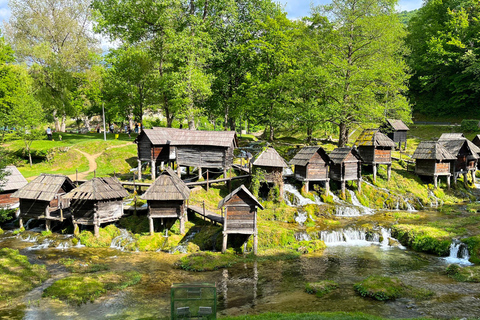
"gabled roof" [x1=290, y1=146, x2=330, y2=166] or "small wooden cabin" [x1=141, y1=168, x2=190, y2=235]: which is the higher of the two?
"gabled roof" [x1=290, y1=146, x2=330, y2=166]

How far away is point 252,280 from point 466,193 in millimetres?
27794

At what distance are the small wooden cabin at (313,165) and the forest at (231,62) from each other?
5284 mm

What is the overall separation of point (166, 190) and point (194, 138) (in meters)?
7.84

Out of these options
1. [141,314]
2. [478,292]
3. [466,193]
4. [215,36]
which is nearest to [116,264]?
[141,314]

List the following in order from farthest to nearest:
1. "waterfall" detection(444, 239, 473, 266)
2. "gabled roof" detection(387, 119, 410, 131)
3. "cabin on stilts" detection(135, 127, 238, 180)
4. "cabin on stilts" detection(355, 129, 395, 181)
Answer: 1. "gabled roof" detection(387, 119, 410, 131)
2. "cabin on stilts" detection(355, 129, 395, 181)
3. "cabin on stilts" detection(135, 127, 238, 180)
4. "waterfall" detection(444, 239, 473, 266)

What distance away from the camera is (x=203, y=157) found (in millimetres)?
27734

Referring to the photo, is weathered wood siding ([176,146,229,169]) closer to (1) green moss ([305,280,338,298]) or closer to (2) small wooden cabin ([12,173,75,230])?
(2) small wooden cabin ([12,173,75,230])

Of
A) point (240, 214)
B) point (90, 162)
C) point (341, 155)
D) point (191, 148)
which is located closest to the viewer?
point (240, 214)

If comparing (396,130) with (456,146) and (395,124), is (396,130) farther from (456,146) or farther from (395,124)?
(456,146)

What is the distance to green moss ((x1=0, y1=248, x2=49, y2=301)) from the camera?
14328mm

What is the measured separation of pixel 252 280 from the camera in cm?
1574

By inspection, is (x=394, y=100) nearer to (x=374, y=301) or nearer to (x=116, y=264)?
(x=374, y=301)

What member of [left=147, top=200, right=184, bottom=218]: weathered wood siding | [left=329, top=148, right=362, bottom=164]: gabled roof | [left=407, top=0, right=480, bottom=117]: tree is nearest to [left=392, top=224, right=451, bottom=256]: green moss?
[left=329, top=148, right=362, bottom=164]: gabled roof

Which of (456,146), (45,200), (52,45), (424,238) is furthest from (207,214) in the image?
(52,45)
